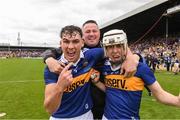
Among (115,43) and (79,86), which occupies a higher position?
(115,43)

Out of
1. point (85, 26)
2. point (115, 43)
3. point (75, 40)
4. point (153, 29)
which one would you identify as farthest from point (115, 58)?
point (153, 29)

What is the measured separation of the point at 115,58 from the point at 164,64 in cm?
3423

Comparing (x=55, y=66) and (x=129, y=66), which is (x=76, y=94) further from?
(x=129, y=66)

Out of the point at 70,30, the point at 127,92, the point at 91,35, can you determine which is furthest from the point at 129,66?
the point at 91,35

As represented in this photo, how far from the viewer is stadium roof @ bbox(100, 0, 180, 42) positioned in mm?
49106

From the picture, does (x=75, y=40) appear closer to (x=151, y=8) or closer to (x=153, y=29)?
(x=151, y=8)

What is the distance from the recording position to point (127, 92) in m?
4.61

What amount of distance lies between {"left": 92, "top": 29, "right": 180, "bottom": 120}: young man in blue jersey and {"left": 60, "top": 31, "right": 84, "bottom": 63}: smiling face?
364 mm

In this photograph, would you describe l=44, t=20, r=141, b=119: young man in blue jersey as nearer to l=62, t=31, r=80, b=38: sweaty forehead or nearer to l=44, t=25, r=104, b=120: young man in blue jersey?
l=44, t=25, r=104, b=120: young man in blue jersey

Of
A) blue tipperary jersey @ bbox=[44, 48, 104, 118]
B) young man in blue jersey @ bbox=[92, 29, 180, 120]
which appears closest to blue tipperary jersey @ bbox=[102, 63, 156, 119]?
young man in blue jersey @ bbox=[92, 29, 180, 120]

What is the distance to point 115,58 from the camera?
4.54 metres

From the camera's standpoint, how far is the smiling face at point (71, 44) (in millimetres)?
4312

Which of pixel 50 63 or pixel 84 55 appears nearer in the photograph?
pixel 50 63

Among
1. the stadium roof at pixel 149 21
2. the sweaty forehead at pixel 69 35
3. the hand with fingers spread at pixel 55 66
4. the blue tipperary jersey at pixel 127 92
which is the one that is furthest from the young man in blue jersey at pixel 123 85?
the stadium roof at pixel 149 21
